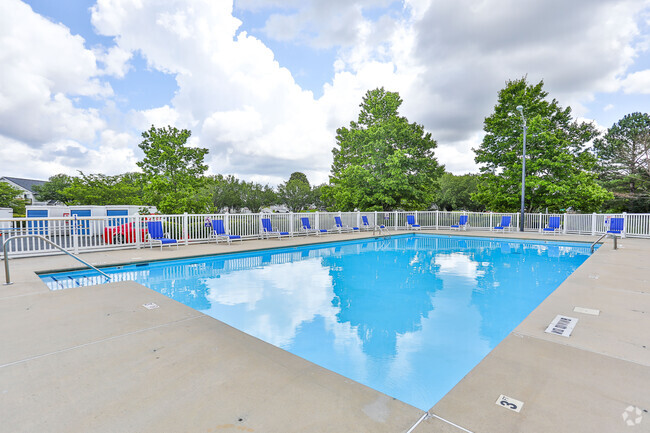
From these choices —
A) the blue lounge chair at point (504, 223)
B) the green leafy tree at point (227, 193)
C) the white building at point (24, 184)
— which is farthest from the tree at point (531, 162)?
the white building at point (24, 184)

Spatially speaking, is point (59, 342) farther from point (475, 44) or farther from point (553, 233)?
point (553, 233)

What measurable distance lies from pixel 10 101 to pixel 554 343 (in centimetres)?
2048

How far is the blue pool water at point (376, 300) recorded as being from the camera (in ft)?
9.79

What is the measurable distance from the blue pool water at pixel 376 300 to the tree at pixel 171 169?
34.0 feet

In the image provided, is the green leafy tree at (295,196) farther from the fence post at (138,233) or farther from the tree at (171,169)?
the fence post at (138,233)

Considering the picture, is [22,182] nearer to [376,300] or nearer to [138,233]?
[138,233]

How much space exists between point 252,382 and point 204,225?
9.66m

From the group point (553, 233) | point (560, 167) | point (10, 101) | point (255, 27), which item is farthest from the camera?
point (560, 167)

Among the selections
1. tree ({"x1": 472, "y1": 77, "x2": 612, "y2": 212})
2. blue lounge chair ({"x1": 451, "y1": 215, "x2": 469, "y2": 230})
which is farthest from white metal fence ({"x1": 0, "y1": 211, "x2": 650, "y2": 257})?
tree ({"x1": 472, "y1": 77, "x2": 612, "y2": 212})

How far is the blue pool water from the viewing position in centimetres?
298

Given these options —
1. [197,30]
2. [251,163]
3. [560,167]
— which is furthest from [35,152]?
[560,167]

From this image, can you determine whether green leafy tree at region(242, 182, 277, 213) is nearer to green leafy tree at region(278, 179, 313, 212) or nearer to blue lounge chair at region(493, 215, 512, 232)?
green leafy tree at region(278, 179, 313, 212)

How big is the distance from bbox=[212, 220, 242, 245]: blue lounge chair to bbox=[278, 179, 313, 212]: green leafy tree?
93.6ft

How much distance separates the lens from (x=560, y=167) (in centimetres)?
1764
